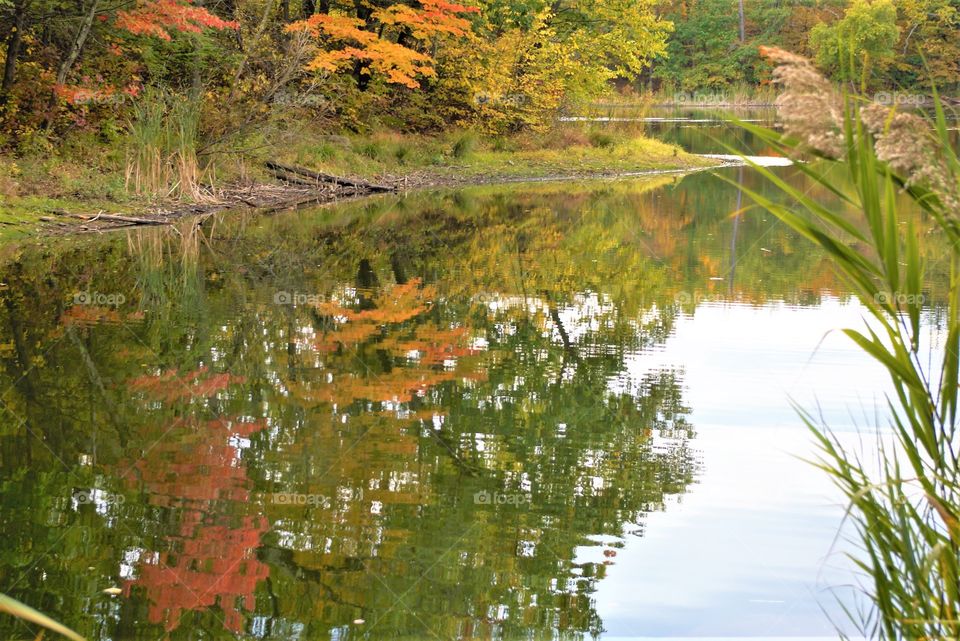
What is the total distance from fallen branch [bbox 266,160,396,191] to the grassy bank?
234mm

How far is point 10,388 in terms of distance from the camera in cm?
827

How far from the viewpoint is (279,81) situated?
895 inches

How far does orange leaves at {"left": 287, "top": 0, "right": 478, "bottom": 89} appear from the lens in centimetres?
2712

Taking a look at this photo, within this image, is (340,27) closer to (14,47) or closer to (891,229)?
(14,47)

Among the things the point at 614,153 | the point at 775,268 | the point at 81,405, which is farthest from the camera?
the point at 614,153

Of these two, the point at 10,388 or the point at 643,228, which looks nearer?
the point at 10,388

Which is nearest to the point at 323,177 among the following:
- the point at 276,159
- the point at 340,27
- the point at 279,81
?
the point at 276,159

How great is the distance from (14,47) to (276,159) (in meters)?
6.50

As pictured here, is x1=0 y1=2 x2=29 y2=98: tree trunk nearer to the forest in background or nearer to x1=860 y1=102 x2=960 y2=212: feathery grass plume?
the forest in background

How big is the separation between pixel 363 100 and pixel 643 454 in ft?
78.4

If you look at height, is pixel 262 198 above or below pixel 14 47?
below

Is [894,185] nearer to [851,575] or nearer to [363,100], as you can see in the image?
[851,575]

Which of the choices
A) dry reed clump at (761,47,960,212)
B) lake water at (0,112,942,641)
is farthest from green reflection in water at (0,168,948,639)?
dry reed clump at (761,47,960,212)

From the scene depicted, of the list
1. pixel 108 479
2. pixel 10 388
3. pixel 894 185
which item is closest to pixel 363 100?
pixel 10 388
